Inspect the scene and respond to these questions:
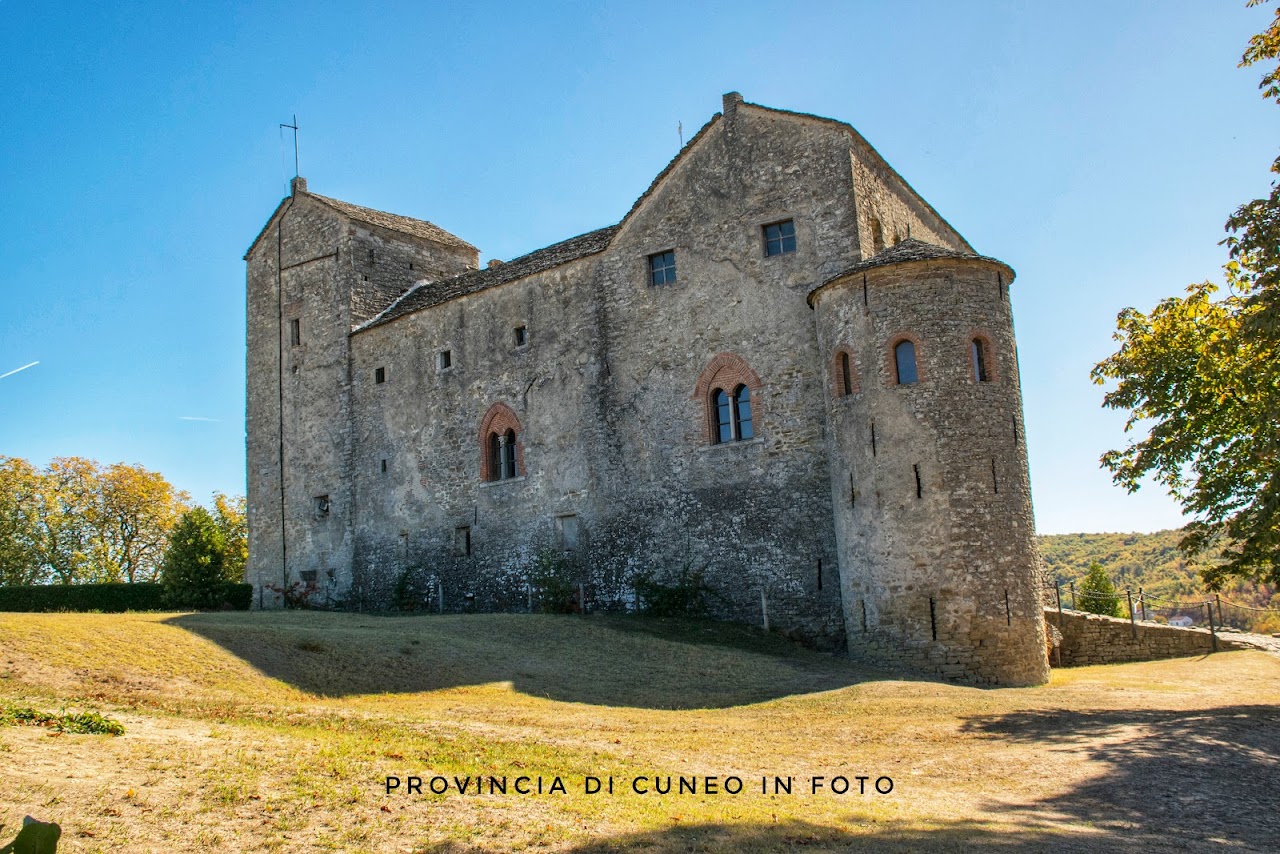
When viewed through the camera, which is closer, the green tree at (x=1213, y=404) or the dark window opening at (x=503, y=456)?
the green tree at (x=1213, y=404)

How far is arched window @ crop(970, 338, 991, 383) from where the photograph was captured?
19266mm

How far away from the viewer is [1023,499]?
62.1ft

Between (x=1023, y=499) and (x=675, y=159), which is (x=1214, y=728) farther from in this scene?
(x=675, y=159)

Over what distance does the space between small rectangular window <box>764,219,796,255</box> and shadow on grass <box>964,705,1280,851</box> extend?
39.9 ft

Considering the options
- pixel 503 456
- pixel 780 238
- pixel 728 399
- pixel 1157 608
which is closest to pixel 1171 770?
pixel 728 399

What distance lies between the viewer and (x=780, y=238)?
2280 cm

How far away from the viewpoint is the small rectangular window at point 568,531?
25.1 meters

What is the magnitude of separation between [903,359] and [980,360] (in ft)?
5.02

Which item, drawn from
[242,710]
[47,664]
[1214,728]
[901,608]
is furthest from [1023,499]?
[47,664]

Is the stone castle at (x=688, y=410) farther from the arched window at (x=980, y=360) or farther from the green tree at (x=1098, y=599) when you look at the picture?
the green tree at (x=1098, y=599)

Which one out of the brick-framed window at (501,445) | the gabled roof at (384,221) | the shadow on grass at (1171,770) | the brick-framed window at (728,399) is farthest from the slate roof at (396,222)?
the shadow on grass at (1171,770)

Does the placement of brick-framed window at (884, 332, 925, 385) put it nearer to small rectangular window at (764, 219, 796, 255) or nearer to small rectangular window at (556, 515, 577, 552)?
small rectangular window at (764, 219, 796, 255)

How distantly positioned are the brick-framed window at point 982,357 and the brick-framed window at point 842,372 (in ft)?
7.47

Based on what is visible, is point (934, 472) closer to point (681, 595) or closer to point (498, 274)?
point (681, 595)
